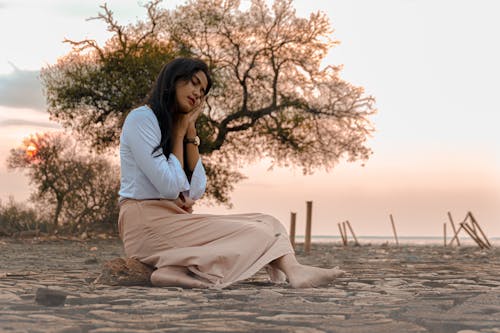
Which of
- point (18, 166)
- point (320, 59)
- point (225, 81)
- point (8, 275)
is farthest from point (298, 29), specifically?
point (8, 275)

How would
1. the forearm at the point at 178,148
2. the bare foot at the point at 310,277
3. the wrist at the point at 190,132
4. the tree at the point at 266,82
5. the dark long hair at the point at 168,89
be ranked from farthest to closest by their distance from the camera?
the tree at the point at 266,82 → the wrist at the point at 190,132 → the forearm at the point at 178,148 → the dark long hair at the point at 168,89 → the bare foot at the point at 310,277

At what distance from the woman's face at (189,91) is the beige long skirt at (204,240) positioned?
2.65 feet

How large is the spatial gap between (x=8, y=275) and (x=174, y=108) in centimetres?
253

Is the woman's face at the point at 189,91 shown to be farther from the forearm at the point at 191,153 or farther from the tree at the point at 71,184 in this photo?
the tree at the point at 71,184

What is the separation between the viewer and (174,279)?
4902mm

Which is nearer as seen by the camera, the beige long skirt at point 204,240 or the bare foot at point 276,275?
the beige long skirt at point 204,240

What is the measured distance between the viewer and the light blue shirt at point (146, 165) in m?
4.91

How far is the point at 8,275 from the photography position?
628 cm

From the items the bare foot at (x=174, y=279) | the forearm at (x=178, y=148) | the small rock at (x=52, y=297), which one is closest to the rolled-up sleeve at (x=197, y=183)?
the forearm at (x=178, y=148)

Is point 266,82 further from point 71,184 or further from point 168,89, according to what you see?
point 168,89

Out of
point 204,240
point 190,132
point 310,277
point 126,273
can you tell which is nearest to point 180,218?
point 204,240

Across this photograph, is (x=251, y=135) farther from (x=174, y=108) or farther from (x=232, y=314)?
(x=232, y=314)

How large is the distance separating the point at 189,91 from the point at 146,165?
2.36 ft

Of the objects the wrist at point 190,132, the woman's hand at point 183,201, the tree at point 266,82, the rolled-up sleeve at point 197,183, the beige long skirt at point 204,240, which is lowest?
the beige long skirt at point 204,240
